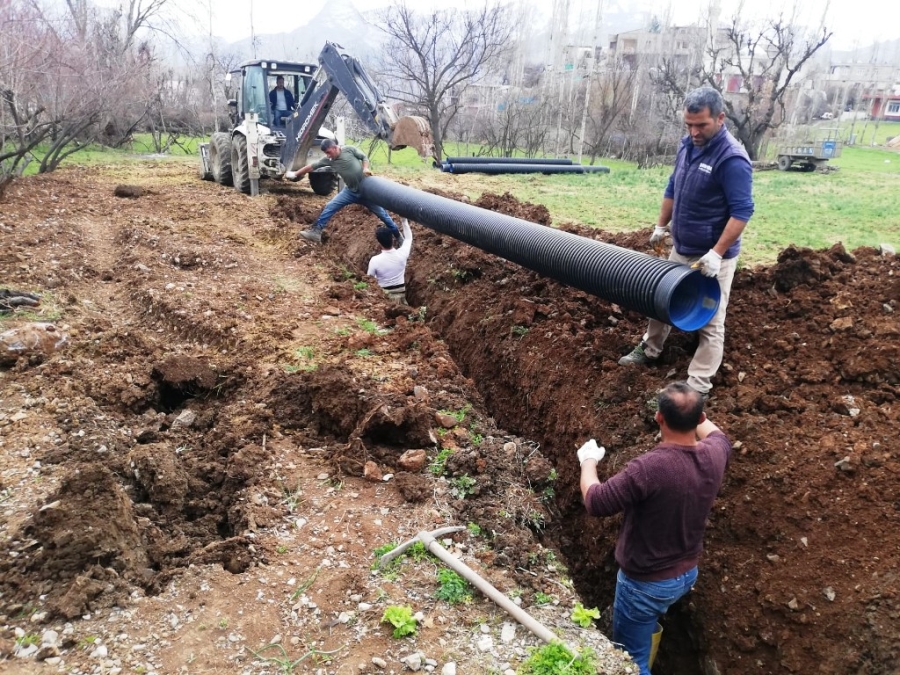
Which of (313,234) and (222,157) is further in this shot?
(222,157)

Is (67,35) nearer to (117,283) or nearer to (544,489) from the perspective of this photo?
(117,283)

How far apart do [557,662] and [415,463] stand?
161cm

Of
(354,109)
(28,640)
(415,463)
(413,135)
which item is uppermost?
(354,109)

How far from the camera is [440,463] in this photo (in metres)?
4.02

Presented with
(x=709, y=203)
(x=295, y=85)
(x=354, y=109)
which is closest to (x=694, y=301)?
(x=709, y=203)

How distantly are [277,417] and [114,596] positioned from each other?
1.76 metres

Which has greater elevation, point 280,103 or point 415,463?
point 280,103

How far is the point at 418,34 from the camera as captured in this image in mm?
28312

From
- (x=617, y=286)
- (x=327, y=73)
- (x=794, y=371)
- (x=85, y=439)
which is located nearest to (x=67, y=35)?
(x=327, y=73)

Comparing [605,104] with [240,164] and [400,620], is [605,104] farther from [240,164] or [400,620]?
[400,620]

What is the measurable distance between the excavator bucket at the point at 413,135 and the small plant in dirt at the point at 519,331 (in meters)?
3.81

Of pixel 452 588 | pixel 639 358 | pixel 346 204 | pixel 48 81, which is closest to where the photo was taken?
pixel 452 588

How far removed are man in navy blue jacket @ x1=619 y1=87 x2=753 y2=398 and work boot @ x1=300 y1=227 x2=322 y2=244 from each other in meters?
6.14

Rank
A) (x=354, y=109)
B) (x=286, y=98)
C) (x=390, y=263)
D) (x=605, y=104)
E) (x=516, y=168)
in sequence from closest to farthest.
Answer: (x=390, y=263)
(x=354, y=109)
(x=286, y=98)
(x=516, y=168)
(x=605, y=104)
